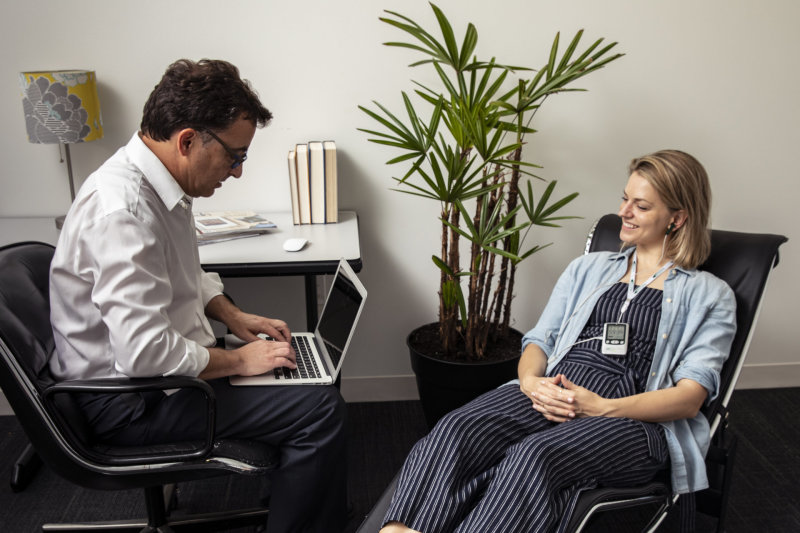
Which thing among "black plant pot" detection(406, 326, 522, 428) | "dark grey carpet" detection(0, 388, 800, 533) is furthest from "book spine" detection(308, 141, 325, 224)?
"dark grey carpet" detection(0, 388, 800, 533)

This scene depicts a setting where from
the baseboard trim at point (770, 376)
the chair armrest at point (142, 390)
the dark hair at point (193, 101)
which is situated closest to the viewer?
the chair armrest at point (142, 390)

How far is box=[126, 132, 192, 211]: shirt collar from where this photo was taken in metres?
1.61

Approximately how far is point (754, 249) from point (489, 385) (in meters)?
0.95

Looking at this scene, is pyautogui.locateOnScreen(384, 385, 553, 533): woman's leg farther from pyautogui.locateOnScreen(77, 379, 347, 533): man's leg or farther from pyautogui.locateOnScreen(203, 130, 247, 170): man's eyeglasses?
pyautogui.locateOnScreen(203, 130, 247, 170): man's eyeglasses

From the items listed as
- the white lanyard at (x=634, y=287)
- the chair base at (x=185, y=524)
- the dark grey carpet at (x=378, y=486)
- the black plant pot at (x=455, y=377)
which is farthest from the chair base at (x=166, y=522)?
the white lanyard at (x=634, y=287)

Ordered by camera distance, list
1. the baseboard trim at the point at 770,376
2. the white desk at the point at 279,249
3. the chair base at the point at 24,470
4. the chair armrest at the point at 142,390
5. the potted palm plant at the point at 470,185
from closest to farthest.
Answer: the chair armrest at the point at 142,390, the white desk at the point at 279,249, the potted palm plant at the point at 470,185, the chair base at the point at 24,470, the baseboard trim at the point at 770,376

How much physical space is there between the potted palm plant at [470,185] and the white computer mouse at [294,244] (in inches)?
14.8

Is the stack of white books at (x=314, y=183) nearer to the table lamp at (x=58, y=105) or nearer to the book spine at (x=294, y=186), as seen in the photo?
the book spine at (x=294, y=186)

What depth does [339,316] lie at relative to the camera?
6.51 feet

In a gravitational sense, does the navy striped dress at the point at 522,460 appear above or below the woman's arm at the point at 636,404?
below

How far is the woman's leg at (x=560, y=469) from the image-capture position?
149cm

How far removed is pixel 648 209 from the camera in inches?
75.7

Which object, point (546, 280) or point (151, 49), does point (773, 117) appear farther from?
point (151, 49)

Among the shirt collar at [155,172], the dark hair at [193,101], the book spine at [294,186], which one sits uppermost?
the dark hair at [193,101]
